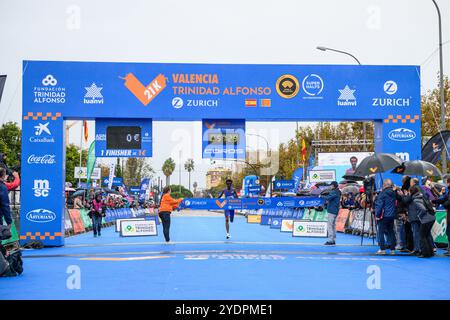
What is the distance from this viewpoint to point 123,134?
20.8 meters

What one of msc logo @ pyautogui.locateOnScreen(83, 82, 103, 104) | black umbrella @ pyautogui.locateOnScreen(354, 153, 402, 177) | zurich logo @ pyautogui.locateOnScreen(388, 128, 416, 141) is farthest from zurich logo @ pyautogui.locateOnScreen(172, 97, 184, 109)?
zurich logo @ pyautogui.locateOnScreen(388, 128, 416, 141)

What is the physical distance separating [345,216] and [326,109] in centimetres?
1018

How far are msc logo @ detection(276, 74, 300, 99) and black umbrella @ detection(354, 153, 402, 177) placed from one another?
3376 millimetres

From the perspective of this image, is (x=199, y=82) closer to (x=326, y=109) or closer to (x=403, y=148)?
(x=326, y=109)

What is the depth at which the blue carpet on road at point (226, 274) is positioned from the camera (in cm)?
986

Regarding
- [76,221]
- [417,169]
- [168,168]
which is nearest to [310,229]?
[417,169]

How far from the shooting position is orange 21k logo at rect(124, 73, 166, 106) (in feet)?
67.5

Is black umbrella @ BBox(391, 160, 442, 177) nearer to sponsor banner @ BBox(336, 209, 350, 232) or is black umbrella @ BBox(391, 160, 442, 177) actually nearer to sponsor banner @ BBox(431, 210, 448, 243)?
sponsor banner @ BBox(431, 210, 448, 243)

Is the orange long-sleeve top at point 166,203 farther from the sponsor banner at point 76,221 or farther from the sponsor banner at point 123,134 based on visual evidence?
the sponsor banner at point 76,221

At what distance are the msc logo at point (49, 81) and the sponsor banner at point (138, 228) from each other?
6.13 meters

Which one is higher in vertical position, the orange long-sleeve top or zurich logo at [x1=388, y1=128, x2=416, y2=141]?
zurich logo at [x1=388, y1=128, x2=416, y2=141]

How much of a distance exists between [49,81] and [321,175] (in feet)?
102

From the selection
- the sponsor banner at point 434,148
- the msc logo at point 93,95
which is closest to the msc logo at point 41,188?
the msc logo at point 93,95

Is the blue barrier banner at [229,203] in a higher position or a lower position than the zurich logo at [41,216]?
higher
